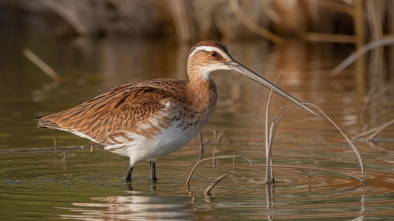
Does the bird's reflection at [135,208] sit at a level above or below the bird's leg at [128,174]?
below

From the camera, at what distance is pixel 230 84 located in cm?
1814

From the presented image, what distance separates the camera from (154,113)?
9.51 metres

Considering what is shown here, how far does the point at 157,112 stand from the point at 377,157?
2.64 metres

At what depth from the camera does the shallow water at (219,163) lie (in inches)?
329

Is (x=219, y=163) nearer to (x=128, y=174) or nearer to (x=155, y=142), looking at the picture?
(x=128, y=174)

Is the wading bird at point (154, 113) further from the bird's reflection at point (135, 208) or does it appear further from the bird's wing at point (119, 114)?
the bird's reflection at point (135, 208)

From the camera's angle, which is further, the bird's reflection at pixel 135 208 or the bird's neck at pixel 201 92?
the bird's neck at pixel 201 92

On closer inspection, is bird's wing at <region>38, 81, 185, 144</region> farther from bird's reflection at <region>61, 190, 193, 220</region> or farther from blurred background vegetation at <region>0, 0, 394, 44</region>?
blurred background vegetation at <region>0, 0, 394, 44</region>

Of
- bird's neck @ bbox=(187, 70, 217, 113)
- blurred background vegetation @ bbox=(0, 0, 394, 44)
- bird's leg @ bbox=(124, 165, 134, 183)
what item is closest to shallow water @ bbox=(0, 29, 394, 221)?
bird's leg @ bbox=(124, 165, 134, 183)

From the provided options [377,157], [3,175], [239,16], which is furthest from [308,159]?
[239,16]

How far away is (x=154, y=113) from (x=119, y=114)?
0.48 meters

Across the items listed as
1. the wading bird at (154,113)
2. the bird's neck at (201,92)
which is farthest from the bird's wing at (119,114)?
the bird's neck at (201,92)

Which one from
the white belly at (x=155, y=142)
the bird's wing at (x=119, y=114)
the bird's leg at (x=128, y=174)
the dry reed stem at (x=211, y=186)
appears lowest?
the dry reed stem at (x=211, y=186)

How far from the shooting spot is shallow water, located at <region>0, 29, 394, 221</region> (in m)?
8.35
